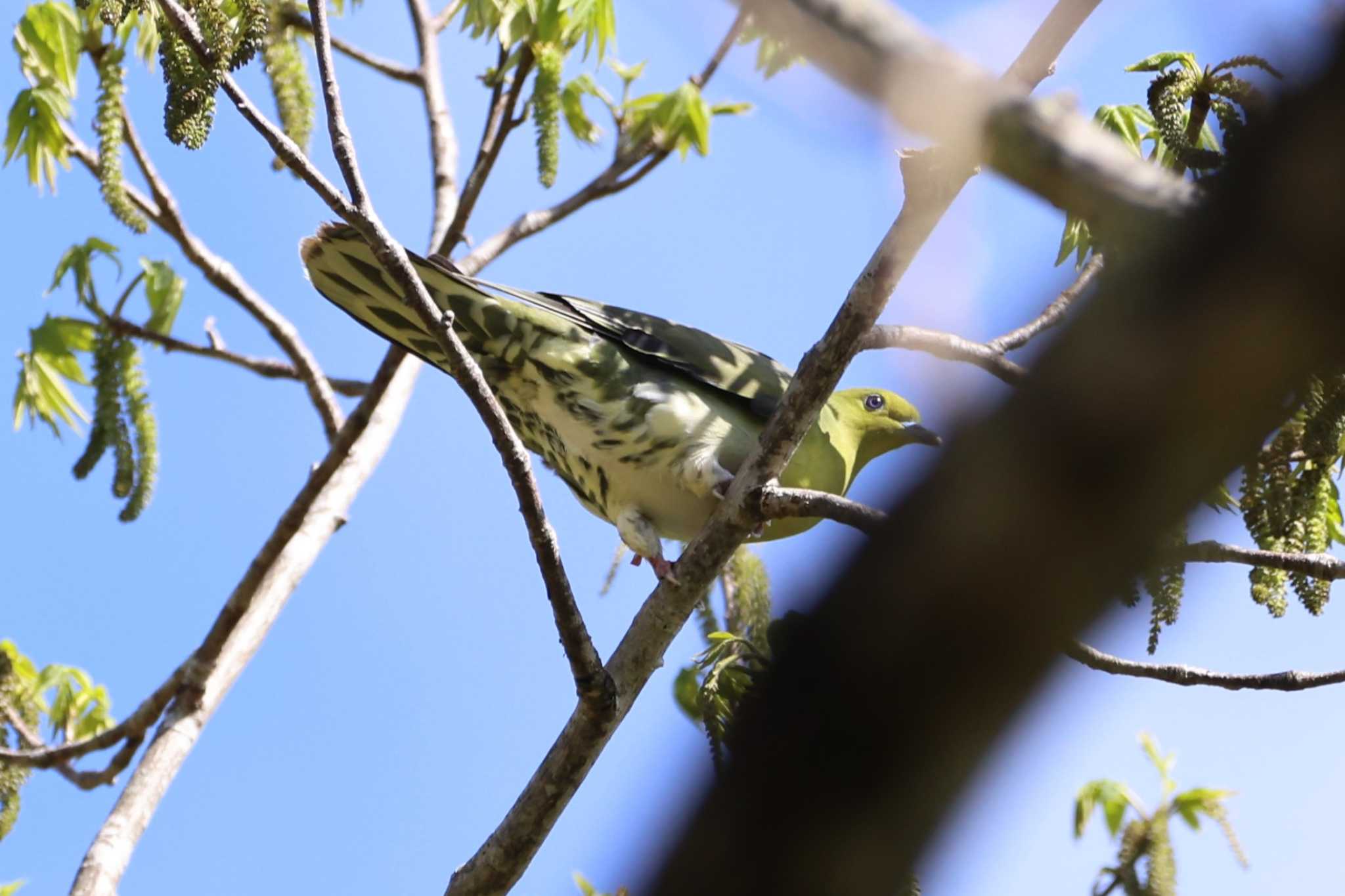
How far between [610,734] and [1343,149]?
235 cm

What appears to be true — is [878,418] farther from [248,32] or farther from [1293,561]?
[248,32]

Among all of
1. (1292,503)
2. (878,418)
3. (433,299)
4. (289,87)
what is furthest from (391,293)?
(1292,503)

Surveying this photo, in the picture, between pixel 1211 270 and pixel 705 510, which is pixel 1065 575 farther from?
pixel 705 510

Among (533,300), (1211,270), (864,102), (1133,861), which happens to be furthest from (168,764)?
(1211,270)

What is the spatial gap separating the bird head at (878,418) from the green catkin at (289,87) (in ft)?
6.63

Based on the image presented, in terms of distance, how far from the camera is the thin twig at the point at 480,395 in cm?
237

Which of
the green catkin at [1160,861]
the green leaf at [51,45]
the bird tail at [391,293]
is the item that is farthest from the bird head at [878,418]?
the green leaf at [51,45]

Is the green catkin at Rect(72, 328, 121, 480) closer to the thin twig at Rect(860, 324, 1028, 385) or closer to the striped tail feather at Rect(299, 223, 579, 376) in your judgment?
the striped tail feather at Rect(299, 223, 579, 376)

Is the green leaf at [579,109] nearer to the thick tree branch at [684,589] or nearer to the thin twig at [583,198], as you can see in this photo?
the thin twig at [583,198]

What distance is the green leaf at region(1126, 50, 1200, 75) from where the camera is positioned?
110 inches

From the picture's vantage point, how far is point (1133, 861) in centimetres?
342

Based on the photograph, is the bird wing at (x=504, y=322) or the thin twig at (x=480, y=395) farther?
the bird wing at (x=504, y=322)

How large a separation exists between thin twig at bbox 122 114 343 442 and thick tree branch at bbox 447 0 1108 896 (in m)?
2.54

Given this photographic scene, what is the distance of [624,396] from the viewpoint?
4.09 metres
